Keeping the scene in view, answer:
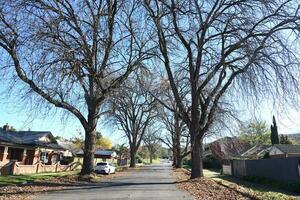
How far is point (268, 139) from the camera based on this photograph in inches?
3312

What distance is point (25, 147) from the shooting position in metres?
37.8

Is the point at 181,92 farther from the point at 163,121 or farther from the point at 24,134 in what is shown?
the point at 163,121

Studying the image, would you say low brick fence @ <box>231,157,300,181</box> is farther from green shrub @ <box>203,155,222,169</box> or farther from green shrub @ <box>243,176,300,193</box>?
green shrub @ <box>203,155,222,169</box>

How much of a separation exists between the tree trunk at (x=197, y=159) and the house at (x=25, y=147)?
58.5 ft

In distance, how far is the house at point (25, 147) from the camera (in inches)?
1359

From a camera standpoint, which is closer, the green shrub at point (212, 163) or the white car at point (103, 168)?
the white car at point (103, 168)

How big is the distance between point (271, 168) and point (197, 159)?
18.5ft

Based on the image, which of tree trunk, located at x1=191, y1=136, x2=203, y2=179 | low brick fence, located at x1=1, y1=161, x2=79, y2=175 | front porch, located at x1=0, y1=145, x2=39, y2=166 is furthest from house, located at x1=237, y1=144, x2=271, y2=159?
front porch, located at x1=0, y1=145, x2=39, y2=166

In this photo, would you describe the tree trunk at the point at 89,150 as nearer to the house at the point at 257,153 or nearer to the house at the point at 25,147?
the house at the point at 25,147

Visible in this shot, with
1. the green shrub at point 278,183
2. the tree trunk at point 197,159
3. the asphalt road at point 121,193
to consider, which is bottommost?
the asphalt road at point 121,193

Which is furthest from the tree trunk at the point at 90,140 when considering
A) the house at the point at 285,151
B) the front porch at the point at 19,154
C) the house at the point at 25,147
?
the house at the point at 285,151

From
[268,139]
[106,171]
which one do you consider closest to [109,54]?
[106,171]

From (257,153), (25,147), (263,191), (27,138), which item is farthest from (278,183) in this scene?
(257,153)

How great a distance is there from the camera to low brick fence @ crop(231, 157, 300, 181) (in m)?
22.0
